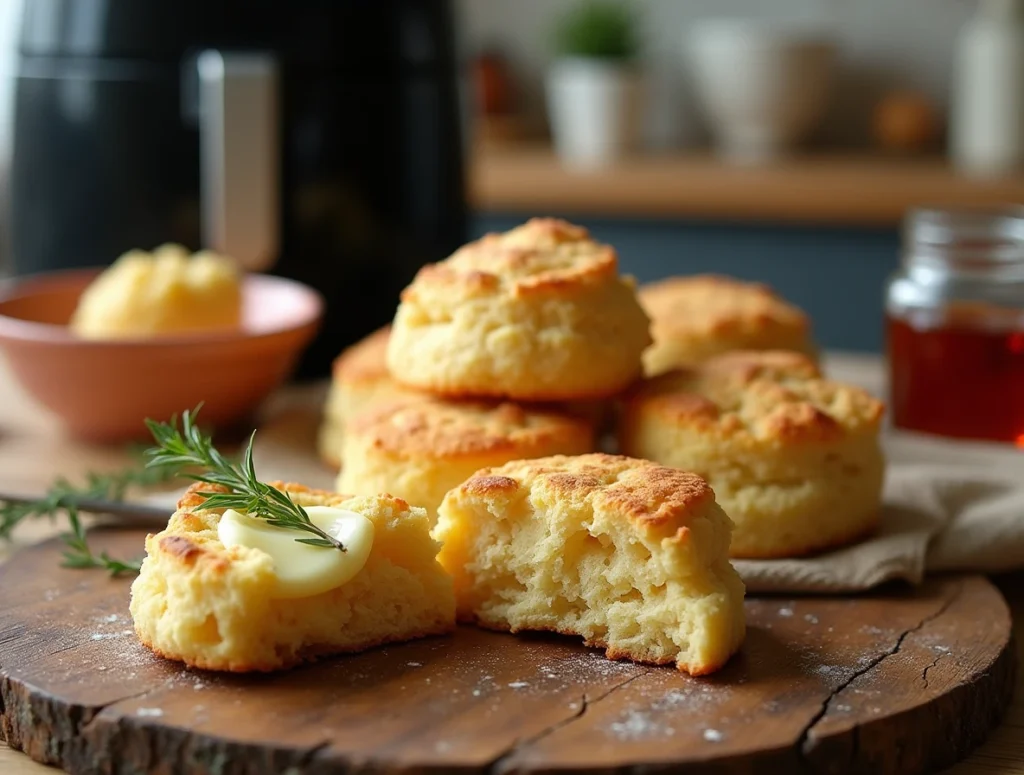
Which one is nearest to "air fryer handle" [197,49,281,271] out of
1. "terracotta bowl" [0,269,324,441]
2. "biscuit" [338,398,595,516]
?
"terracotta bowl" [0,269,324,441]

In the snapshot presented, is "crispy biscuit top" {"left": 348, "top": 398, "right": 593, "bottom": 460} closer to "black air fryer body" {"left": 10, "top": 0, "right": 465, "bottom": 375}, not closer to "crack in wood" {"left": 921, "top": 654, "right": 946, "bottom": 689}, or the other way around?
"crack in wood" {"left": 921, "top": 654, "right": 946, "bottom": 689}

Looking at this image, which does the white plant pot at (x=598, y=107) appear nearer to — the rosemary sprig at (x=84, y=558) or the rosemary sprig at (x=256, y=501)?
the rosemary sprig at (x=84, y=558)

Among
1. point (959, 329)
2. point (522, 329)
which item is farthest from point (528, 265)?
point (959, 329)

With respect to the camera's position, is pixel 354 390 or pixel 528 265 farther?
pixel 354 390

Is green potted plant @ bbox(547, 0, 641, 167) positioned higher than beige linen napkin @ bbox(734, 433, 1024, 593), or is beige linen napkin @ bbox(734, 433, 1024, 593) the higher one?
green potted plant @ bbox(547, 0, 641, 167)

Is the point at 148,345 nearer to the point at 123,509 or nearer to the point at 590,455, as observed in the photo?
the point at 123,509

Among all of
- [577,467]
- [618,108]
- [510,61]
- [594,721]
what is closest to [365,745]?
[594,721]

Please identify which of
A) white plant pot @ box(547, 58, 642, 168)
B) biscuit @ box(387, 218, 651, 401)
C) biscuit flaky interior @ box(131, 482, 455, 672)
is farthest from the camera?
white plant pot @ box(547, 58, 642, 168)
